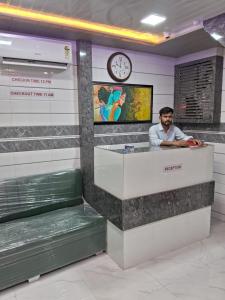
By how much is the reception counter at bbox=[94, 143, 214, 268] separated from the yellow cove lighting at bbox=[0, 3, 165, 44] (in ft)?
4.75

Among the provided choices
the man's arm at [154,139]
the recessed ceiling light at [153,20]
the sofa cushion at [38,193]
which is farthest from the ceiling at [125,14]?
the sofa cushion at [38,193]

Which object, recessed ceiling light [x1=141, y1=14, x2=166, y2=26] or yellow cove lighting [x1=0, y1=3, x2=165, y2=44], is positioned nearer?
yellow cove lighting [x1=0, y1=3, x2=165, y2=44]

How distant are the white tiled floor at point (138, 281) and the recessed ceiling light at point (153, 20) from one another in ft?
8.82

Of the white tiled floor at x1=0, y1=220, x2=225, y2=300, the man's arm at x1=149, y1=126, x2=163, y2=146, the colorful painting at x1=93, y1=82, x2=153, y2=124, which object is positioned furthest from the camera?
the colorful painting at x1=93, y1=82, x2=153, y2=124

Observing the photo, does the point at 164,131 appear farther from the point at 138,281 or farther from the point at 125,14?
the point at 138,281

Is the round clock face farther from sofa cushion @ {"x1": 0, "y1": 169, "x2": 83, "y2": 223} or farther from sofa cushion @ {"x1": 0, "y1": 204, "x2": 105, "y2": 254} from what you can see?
sofa cushion @ {"x1": 0, "y1": 204, "x2": 105, "y2": 254}

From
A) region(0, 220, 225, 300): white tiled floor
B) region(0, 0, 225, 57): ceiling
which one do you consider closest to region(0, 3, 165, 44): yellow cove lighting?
region(0, 0, 225, 57): ceiling

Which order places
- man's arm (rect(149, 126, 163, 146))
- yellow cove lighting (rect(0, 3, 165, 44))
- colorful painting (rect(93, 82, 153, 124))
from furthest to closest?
1. colorful painting (rect(93, 82, 153, 124))
2. man's arm (rect(149, 126, 163, 146))
3. yellow cove lighting (rect(0, 3, 165, 44))

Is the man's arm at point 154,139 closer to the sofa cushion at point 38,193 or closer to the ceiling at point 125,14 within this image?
the sofa cushion at point 38,193

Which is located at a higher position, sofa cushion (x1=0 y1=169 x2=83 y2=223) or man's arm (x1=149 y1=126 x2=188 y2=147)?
man's arm (x1=149 y1=126 x2=188 y2=147)

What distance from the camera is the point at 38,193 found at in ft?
9.25

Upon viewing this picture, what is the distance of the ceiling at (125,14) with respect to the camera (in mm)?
2102

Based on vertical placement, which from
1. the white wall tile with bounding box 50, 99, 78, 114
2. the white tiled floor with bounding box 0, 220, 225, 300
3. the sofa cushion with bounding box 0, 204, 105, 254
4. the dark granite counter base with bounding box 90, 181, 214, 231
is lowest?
the white tiled floor with bounding box 0, 220, 225, 300

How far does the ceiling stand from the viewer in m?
2.10
